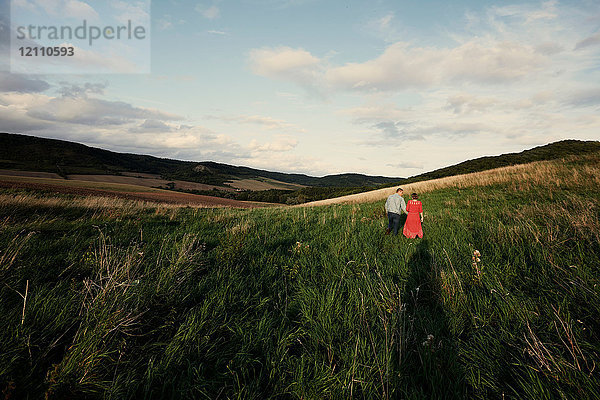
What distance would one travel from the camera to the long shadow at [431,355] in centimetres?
196

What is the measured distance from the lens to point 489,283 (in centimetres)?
323

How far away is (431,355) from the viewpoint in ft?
7.25

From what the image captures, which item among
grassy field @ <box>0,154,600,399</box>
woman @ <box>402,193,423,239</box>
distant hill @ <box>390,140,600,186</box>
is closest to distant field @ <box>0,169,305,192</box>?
distant hill @ <box>390,140,600,186</box>

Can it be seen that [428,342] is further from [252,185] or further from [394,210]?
[252,185]

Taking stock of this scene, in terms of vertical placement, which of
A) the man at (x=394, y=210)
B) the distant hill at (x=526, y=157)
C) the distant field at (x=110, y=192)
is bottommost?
the distant field at (x=110, y=192)

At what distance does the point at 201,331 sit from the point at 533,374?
10.3 ft

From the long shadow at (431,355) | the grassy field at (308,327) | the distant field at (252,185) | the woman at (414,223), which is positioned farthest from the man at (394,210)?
the distant field at (252,185)

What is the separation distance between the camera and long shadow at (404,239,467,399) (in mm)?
1961

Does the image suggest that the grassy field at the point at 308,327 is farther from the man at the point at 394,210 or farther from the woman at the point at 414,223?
the man at the point at 394,210

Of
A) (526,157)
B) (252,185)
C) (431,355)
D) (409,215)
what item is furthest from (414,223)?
(252,185)

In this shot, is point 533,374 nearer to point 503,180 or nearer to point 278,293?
point 278,293

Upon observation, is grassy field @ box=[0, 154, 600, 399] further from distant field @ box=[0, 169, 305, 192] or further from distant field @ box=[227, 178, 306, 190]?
distant field @ box=[227, 178, 306, 190]

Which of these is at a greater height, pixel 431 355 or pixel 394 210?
pixel 394 210

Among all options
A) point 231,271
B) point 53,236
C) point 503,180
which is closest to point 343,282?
point 231,271
